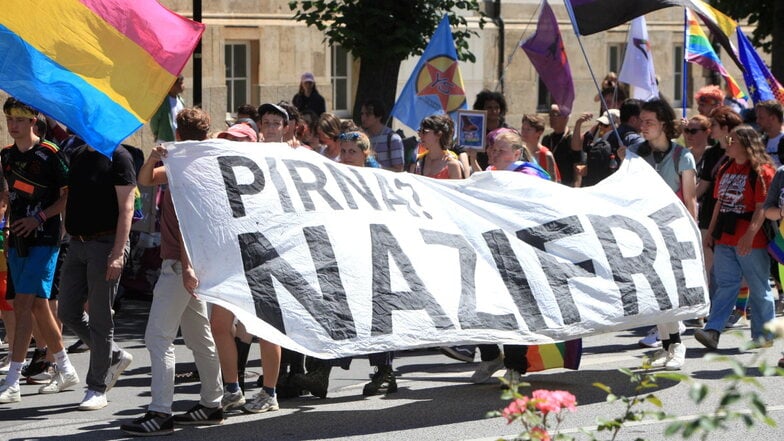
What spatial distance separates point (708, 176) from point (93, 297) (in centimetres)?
593

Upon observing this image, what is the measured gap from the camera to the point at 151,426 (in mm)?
7254

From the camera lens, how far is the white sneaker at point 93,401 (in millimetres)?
7984

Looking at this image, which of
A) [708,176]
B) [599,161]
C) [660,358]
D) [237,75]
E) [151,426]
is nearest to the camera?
[151,426]

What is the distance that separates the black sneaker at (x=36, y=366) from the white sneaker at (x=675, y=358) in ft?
14.0

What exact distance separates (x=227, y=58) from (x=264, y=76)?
2.27ft

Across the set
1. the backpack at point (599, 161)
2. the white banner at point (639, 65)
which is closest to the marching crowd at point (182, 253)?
the backpack at point (599, 161)

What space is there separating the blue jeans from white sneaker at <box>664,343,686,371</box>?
0.76 m

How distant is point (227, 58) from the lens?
22.7 m

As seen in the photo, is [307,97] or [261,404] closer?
[261,404]

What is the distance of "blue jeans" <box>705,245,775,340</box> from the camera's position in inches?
391

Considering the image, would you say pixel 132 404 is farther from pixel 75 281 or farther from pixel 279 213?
pixel 279 213

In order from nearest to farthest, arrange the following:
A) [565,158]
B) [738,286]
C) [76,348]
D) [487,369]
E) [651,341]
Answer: [487,369] < [738,286] < [76,348] < [651,341] < [565,158]

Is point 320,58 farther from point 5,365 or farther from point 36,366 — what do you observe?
point 36,366

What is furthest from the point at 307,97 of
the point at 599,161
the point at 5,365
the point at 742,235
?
the point at 5,365
